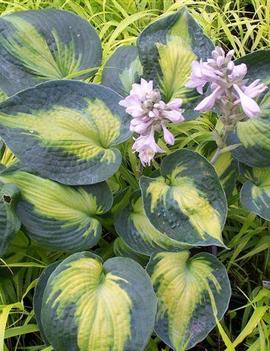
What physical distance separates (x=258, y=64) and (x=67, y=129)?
378 millimetres

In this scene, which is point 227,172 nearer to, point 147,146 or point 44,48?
point 147,146

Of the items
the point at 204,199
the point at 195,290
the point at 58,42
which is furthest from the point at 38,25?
the point at 195,290

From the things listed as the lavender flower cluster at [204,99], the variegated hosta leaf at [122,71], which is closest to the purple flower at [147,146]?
the lavender flower cluster at [204,99]

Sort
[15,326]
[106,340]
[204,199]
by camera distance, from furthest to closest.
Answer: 1. [15,326]
2. [204,199]
3. [106,340]

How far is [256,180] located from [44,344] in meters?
0.50

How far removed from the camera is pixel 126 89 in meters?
1.27

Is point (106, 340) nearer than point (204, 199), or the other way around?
point (106, 340)

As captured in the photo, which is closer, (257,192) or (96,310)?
(96,310)

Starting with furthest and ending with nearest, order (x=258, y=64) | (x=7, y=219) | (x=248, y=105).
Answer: (x=258, y=64) → (x=7, y=219) → (x=248, y=105)

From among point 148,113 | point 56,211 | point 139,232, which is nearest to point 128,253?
point 139,232

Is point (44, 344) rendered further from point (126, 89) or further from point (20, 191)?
point (126, 89)

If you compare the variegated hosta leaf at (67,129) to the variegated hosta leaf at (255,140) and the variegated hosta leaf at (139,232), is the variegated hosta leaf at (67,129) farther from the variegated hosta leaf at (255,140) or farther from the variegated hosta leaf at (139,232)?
the variegated hosta leaf at (255,140)

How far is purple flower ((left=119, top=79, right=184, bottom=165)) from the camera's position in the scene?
101cm

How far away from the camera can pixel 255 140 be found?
114 centimetres
